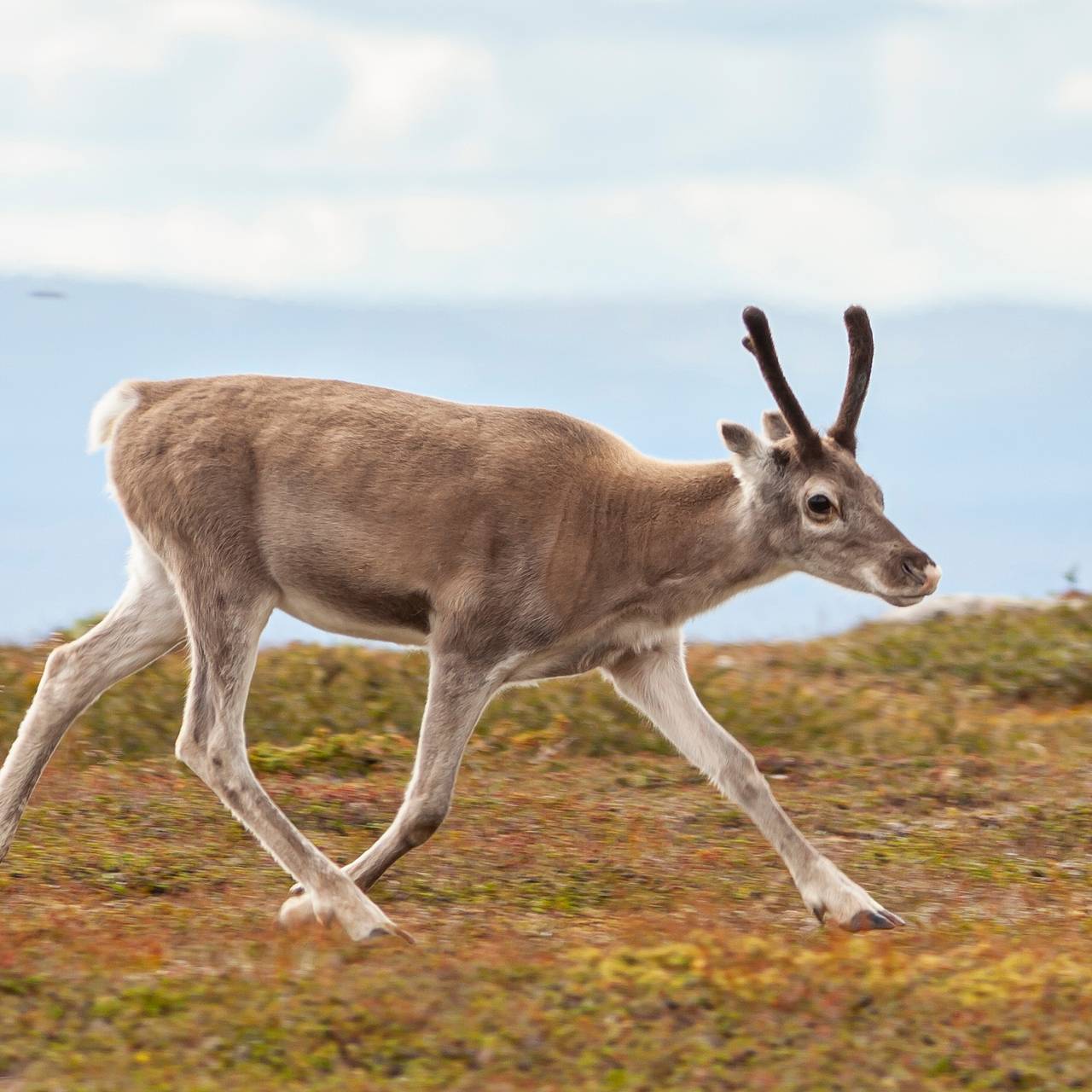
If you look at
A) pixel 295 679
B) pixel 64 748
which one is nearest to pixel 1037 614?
pixel 295 679

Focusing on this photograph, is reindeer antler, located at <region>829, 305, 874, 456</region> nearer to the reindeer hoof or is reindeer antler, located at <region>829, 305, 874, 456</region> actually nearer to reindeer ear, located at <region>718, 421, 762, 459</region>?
reindeer ear, located at <region>718, 421, 762, 459</region>

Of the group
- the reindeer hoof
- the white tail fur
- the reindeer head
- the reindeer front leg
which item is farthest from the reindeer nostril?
the white tail fur

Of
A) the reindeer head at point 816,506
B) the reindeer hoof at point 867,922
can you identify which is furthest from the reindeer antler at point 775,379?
the reindeer hoof at point 867,922

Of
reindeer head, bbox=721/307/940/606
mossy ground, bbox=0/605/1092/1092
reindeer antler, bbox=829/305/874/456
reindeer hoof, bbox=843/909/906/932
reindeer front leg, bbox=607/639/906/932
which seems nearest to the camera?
mossy ground, bbox=0/605/1092/1092

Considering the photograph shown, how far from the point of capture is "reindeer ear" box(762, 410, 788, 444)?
27.5ft

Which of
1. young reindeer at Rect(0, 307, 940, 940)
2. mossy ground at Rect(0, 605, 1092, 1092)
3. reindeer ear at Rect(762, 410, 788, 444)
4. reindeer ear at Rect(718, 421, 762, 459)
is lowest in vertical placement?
mossy ground at Rect(0, 605, 1092, 1092)

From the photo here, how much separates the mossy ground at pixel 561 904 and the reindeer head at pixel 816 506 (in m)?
1.55

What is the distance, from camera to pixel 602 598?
25.9ft

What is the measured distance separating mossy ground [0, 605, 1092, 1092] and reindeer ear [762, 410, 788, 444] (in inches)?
85.2

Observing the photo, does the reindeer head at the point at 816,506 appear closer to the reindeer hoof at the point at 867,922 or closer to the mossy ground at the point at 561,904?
the reindeer hoof at the point at 867,922

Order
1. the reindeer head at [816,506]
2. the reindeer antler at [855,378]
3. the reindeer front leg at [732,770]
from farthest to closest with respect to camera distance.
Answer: the reindeer antler at [855,378], the reindeer head at [816,506], the reindeer front leg at [732,770]

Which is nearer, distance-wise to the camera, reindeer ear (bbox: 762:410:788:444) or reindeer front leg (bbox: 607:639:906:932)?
reindeer front leg (bbox: 607:639:906:932)

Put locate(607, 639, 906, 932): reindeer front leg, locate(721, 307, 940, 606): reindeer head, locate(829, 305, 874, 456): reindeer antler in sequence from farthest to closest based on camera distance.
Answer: locate(829, 305, 874, 456): reindeer antler, locate(721, 307, 940, 606): reindeer head, locate(607, 639, 906, 932): reindeer front leg

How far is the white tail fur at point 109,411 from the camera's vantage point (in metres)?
8.30
